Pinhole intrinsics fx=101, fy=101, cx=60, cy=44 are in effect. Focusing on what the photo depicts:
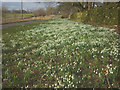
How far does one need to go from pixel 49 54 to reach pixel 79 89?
282cm

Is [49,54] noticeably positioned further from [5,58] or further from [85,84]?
[85,84]

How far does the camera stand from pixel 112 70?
371cm

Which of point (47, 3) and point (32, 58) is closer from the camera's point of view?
point (32, 58)

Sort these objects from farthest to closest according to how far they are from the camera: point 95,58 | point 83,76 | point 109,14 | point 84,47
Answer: point 109,14
point 84,47
point 95,58
point 83,76

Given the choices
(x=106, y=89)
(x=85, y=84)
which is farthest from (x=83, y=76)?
(x=106, y=89)

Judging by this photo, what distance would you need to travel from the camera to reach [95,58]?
4.70 meters

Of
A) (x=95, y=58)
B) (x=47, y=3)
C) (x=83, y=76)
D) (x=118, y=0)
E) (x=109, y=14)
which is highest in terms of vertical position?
(x=47, y=3)

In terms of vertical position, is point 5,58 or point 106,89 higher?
point 5,58

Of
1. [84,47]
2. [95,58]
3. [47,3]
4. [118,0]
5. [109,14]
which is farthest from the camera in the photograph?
[47,3]

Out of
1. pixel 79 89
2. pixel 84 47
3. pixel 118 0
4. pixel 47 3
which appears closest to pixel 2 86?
pixel 79 89

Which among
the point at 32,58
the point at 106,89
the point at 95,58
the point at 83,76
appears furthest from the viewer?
the point at 32,58

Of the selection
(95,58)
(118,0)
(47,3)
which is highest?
(47,3)

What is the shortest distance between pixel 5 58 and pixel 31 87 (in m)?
3.04

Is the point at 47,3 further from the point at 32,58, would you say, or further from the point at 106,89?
the point at 106,89
